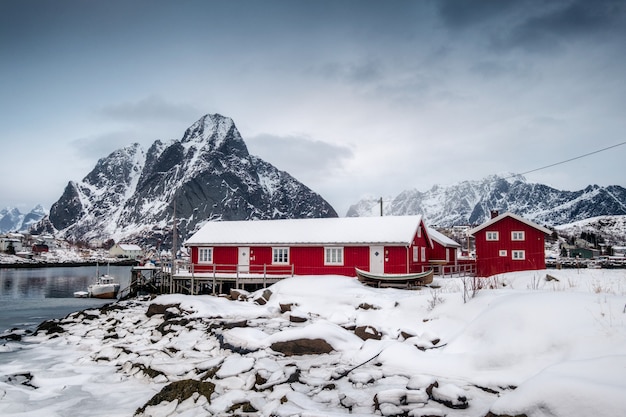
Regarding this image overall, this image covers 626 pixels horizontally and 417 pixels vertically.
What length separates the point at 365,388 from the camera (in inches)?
333

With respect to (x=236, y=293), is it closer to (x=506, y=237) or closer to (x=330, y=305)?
(x=330, y=305)

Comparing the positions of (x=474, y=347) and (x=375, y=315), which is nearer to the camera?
(x=474, y=347)

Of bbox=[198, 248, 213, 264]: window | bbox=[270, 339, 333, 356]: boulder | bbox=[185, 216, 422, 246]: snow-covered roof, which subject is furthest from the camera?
bbox=[198, 248, 213, 264]: window

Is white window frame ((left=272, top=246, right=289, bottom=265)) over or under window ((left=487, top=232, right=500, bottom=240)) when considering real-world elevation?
under

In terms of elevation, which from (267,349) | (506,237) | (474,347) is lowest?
(267,349)

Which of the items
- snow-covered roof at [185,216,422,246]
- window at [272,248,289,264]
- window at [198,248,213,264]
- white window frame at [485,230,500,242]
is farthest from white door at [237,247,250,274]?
white window frame at [485,230,500,242]

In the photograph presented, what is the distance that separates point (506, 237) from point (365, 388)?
2945 cm

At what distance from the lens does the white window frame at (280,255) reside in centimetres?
3322

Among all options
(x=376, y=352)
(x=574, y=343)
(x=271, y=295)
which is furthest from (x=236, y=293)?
(x=574, y=343)

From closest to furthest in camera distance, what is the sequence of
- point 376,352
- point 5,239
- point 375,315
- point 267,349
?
point 376,352
point 267,349
point 375,315
point 5,239

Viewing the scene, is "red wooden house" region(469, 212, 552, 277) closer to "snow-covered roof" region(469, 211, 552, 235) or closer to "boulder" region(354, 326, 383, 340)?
"snow-covered roof" region(469, 211, 552, 235)

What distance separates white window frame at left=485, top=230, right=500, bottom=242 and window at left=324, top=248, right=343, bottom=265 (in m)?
13.0

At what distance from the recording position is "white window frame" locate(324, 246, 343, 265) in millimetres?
31562

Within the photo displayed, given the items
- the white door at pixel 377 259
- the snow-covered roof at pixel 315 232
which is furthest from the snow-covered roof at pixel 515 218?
the white door at pixel 377 259
